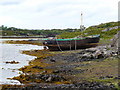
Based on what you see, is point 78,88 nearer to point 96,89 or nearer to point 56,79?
point 96,89

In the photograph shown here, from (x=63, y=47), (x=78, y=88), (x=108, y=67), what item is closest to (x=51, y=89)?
(x=78, y=88)

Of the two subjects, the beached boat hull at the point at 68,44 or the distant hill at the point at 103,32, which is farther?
the distant hill at the point at 103,32

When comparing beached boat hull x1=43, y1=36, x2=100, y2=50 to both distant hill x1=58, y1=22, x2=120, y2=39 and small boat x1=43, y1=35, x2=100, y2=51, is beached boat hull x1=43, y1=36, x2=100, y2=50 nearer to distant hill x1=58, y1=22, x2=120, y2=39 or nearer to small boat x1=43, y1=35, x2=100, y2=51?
small boat x1=43, y1=35, x2=100, y2=51

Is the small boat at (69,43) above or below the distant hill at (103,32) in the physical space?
below

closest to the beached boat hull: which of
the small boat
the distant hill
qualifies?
the small boat

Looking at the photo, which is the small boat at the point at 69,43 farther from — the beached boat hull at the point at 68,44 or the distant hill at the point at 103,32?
the distant hill at the point at 103,32

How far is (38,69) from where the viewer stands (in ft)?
104

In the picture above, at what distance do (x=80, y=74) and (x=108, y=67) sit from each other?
172 inches

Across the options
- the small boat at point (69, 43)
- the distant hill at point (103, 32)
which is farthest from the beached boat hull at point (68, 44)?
the distant hill at point (103, 32)

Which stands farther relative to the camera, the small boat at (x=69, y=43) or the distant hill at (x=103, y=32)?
the distant hill at (x=103, y=32)

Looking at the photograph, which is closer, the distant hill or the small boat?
the small boat

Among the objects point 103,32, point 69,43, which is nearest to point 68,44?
point 69,43

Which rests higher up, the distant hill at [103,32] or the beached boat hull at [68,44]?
the distant hill at [103,32]

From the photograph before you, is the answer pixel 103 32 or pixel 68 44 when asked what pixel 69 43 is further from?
pixel 103 32
